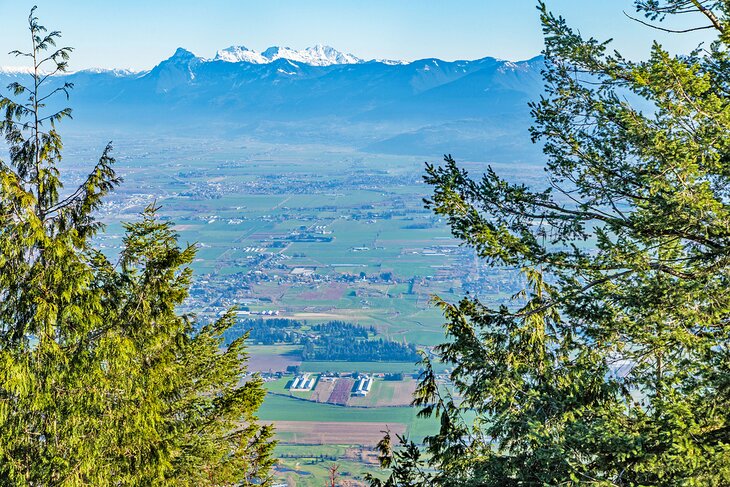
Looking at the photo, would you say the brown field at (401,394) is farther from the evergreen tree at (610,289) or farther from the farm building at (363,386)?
the evergreen tree at (610,289)

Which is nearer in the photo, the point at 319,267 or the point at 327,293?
the point at 327,293

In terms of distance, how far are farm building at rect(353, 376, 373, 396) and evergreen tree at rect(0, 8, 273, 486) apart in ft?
118

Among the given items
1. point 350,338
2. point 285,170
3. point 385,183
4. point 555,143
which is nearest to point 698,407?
point 555,143

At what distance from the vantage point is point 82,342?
6379 mm

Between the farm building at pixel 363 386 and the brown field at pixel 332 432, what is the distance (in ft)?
19.1

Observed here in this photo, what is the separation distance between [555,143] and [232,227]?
103122 mm

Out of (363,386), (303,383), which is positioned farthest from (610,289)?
(303,383)

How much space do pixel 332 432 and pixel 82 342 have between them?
30290mm

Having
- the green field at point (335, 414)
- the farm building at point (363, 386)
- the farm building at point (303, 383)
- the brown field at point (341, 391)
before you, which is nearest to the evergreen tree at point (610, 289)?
the green field at point (335, 414)

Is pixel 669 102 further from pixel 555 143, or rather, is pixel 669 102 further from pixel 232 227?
pixel 232 227

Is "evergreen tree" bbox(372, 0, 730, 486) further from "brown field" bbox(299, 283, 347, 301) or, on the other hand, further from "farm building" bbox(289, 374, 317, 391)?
"brown field" bbox(299, 283, 347, 301)

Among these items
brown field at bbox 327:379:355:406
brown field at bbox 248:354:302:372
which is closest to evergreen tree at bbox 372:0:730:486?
brown field at bbox 327:379:355:406

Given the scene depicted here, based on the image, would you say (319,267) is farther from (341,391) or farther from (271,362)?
(341,391)

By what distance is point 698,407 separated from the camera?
508 centimetres
